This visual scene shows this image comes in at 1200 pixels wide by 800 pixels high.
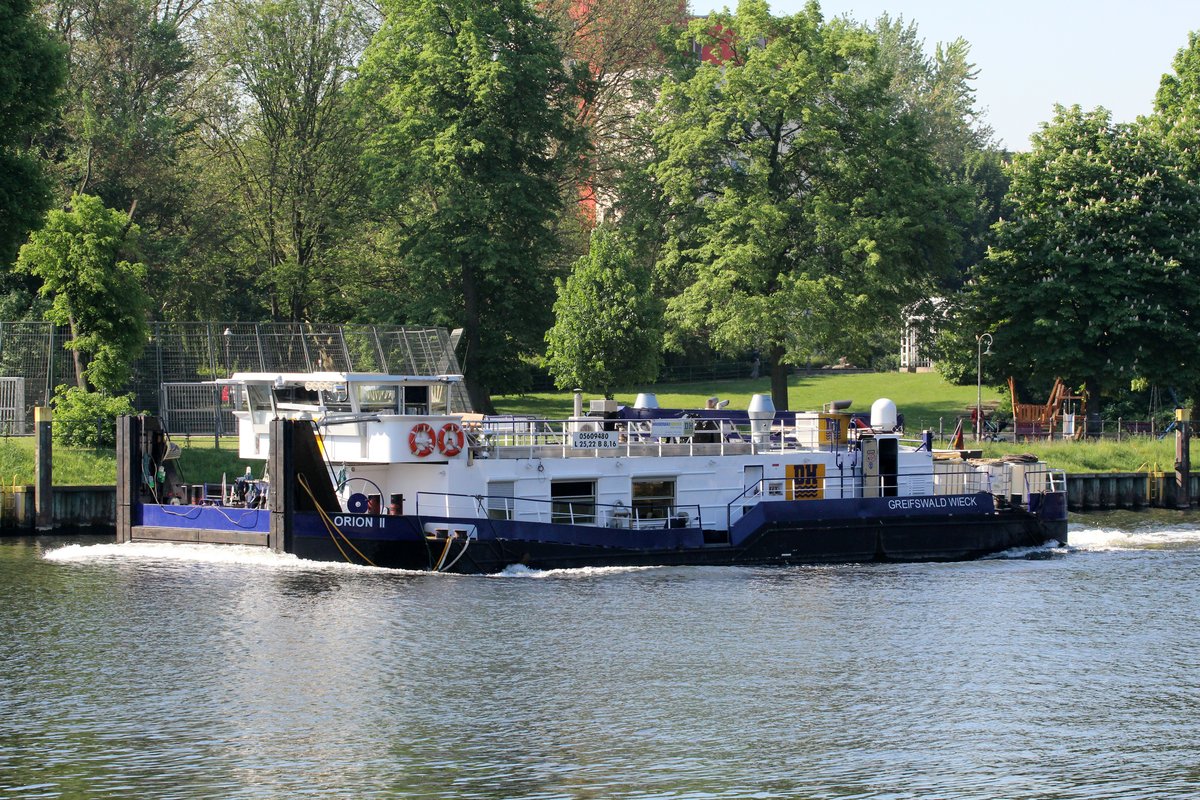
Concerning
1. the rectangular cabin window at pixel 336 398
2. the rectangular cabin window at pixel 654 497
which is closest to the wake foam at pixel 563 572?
the rectangular cabin window at pixel 654 497

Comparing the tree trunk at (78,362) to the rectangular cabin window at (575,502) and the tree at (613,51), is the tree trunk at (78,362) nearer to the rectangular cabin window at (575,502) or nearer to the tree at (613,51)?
the rectangular cabin window at (575,502)

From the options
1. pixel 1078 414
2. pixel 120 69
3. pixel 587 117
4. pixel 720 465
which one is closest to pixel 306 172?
pixel 120 69

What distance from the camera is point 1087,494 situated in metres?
58.0

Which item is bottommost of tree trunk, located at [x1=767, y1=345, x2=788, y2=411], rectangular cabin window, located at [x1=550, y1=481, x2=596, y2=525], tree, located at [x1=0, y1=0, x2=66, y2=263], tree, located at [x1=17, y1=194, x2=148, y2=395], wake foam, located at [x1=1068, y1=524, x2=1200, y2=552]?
wake foam, located at [x1=1068, y1=524, x2=1200, y2=552]

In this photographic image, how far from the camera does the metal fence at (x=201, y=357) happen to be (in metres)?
47.7

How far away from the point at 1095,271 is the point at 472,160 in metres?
26.7

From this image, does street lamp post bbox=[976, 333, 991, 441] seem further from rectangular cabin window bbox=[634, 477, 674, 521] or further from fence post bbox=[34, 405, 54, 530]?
fence post bbox=[34, 405, 54, 530]

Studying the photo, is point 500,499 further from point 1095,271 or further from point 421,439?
point 1095,271

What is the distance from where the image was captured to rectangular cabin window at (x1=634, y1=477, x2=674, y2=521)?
3900 cm

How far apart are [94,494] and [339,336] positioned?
9.02 meters

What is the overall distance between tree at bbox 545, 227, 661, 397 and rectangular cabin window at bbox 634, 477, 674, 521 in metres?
18.6

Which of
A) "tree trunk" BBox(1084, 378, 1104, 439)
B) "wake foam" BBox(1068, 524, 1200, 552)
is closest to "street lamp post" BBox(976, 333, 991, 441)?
"tree trunk" BBox(1084, 378, 1104, 439)

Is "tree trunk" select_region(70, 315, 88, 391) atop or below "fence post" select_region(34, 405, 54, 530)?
atop

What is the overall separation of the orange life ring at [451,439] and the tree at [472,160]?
78.1 feet
